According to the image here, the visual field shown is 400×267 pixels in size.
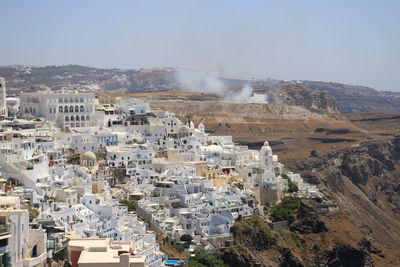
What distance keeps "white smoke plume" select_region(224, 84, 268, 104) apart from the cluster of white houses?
76962mm

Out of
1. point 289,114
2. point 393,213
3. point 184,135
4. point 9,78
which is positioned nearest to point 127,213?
Answer: point 184,135

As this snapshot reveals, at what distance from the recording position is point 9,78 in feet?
632

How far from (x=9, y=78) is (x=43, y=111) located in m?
137

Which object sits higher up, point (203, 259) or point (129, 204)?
point (129, 204)

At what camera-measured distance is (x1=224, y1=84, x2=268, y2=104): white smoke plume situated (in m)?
148

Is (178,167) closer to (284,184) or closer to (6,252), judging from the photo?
(284,184)

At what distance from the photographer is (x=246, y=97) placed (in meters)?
154

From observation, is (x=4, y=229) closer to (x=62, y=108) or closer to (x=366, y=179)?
(x=62, y=108)

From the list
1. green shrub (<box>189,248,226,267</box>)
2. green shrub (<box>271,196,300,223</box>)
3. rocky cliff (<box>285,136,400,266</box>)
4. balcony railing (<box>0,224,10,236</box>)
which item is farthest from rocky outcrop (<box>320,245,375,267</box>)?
balcony railing (<box>0,224,10,236</box>)

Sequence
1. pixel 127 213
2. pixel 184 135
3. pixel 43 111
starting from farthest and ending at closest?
pixel 184 135
pixel 43 111
pixel 127 213

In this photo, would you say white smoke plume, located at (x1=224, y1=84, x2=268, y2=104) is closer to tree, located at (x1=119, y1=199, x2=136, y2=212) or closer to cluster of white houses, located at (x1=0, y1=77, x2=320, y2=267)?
cluster of white houses, located at (x1=0, y1=77, x2=320, y2=267)

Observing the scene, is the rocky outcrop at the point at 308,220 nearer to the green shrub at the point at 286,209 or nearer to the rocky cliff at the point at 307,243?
the rocky cliff at the point at 307,243

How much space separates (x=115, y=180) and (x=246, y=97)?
102967 millimetres

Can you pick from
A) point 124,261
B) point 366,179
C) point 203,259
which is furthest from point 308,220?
point 366,179
